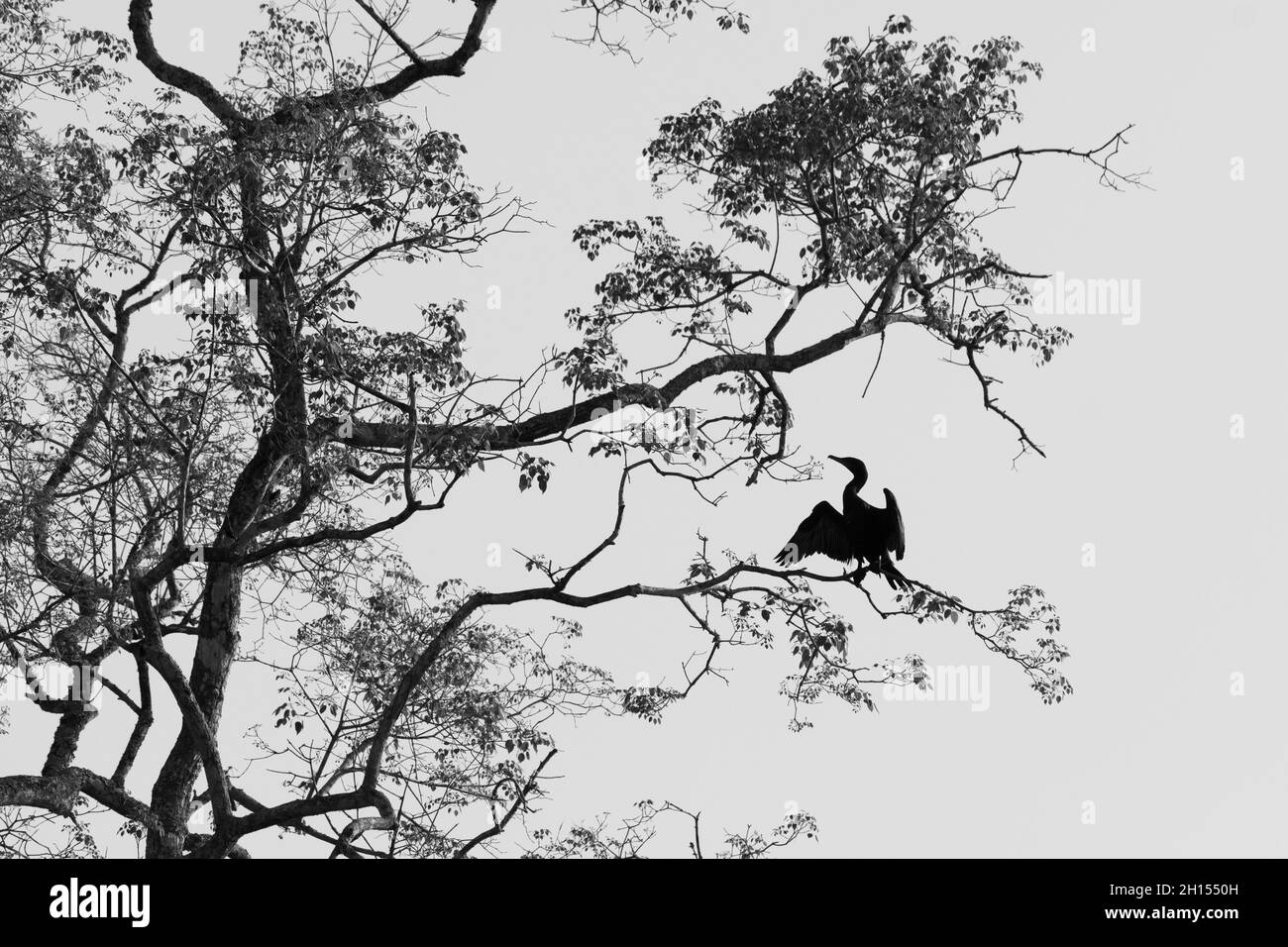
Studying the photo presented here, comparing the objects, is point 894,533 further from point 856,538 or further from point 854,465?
point 854,465

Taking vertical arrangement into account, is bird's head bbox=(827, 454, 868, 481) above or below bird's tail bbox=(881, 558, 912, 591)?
above

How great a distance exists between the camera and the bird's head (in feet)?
31.6

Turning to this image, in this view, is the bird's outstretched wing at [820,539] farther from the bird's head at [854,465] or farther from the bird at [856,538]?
the bird's head at [854,465]

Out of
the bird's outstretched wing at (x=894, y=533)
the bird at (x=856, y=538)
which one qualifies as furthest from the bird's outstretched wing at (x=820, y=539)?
the bird's outstretched wing at (x=894, y=533)

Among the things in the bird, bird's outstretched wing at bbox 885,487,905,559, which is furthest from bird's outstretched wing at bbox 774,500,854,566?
bird's outstretched wing at bbox 885,487,905,559

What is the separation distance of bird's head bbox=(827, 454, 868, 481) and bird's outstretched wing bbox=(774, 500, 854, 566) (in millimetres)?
720

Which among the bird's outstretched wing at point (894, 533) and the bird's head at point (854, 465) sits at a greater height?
the bird's head at point (854, 465)

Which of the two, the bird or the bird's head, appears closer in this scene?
the bird

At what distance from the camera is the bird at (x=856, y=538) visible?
28.9ft

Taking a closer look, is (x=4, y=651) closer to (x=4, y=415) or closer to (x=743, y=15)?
(x=4, y=415)

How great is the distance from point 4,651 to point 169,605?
119 centimetres

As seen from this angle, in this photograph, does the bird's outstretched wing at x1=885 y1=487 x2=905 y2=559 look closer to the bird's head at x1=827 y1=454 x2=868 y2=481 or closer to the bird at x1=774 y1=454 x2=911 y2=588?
the bird at x1=774 y1=454 x2=911 y2=588
